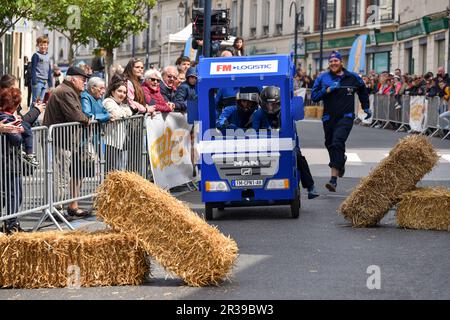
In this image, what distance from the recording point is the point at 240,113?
14.5 meters

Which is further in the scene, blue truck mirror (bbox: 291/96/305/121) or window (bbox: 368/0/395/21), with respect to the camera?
window (bbox: 368/0/395/21)

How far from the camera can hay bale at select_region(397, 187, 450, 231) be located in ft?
42.2

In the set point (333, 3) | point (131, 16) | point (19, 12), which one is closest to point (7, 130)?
point (19, 12)

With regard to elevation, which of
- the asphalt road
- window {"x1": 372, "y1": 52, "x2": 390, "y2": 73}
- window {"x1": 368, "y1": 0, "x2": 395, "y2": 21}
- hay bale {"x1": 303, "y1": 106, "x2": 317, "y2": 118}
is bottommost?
hay bale {"x1": 303, "y1": 106, "x2": 317, "y2": 118}

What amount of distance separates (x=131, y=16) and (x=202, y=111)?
29005 millimetres

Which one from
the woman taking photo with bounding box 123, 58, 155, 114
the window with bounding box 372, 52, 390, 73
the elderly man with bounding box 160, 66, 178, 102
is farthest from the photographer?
the window with bounding box 372, 52, 390, 73

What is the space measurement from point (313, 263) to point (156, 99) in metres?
7.59

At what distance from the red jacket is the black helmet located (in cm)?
328

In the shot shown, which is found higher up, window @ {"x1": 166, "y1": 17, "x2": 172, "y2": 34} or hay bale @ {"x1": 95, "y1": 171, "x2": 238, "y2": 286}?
window @ {"x1": 166, "y1": 17, "x2": 172, "y2": 34}

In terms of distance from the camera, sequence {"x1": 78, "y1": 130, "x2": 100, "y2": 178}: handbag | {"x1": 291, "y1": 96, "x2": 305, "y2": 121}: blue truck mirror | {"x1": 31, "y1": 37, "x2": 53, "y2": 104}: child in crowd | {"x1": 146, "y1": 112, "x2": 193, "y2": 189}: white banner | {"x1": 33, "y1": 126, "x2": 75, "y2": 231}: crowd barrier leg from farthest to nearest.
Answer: {"x1": 31, "y1": 37, "x2": 53, "y2": 104}: child in crowd < {"x1": 146, "y1": 112, "x2": 193, "y2": 189}: white banner < {"x1": 291, "y1": 96, "x2": 305, "y2": 121}: blue truck mirror < {"x1": 78, "y1": 130, "x2": 100, "y2": 178}: handbag < {"x1": 33, "y1": 126, "x2": 75, "y2": 231}: crowd barrier leg

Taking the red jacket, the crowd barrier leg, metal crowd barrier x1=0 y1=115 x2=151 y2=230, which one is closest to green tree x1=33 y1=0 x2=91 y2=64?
the red jacket

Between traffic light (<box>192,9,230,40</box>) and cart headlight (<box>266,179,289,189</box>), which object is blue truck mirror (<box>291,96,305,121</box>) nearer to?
cart headlight (<box>266,179,289,189</box>)

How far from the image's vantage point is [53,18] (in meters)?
42.9
